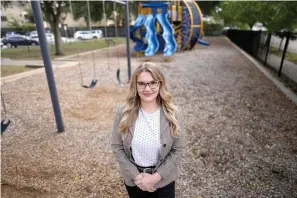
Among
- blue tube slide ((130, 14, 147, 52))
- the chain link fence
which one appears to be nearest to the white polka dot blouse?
the chain link fence

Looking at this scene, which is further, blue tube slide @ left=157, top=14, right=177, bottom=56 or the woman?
blue tube slide @ left=157, top=14, right=177, bottom=56

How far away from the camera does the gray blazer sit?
1.62 meters

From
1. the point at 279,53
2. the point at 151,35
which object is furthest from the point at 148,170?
the point at 151,35

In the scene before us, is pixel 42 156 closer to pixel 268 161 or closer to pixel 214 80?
pixel 268 161

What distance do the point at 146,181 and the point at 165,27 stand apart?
12523 millimetres

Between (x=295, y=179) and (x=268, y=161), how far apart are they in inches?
15.7

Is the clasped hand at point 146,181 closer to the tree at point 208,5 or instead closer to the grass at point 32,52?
the grass at point 32,52

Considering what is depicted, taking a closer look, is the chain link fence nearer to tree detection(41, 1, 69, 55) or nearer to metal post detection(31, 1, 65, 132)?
metal post detection(31, 1, 65, 132)

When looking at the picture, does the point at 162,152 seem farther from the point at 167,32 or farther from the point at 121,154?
the point at 167,32

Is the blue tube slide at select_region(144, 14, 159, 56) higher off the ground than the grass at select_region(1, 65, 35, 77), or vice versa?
the blue tube slide at select_region(144, 14, 159, 56)

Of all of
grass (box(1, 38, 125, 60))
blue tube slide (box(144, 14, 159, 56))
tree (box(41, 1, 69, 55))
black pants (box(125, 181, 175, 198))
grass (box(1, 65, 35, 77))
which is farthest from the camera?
tree (box(41, 1, 69, 55))

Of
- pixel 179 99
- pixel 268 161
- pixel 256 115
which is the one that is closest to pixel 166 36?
pixel 179 99

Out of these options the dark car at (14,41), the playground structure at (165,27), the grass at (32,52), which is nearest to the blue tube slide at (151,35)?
the playground structure at (165,27)

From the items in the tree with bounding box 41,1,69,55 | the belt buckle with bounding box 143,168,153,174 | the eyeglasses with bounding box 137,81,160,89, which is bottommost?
the belt buckle with bounding box 143,168,153,174
